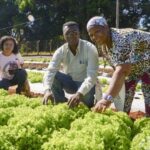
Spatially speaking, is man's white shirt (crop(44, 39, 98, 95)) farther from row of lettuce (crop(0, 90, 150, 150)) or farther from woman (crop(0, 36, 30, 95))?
woman (crop(0, 36, 30, 95))

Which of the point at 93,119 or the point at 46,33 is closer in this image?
the point at 93,119

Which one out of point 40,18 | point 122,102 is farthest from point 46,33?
point 122,102

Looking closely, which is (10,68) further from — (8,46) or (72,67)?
(72,67)

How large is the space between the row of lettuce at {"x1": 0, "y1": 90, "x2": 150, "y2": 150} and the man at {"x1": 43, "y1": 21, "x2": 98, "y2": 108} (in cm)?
76

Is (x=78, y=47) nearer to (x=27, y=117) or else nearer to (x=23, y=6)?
(x=27, y=117)

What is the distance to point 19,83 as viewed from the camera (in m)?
9.49

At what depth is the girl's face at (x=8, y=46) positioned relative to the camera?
30.7 ft

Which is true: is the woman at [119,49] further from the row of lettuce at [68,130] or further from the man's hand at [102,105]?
the row of lettuce at [68,130]

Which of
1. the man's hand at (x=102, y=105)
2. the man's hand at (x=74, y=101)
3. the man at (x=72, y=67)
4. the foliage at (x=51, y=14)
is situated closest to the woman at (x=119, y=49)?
the man's hand at (x=102, y=105)

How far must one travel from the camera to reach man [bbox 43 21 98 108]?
6758 millimetres

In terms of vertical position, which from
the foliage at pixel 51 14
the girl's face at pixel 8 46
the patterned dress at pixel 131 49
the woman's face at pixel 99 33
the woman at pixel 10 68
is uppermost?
the woman's face at pixel 99 33

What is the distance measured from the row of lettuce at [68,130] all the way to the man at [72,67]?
0.76 metres

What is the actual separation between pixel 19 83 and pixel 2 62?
21.5 inches

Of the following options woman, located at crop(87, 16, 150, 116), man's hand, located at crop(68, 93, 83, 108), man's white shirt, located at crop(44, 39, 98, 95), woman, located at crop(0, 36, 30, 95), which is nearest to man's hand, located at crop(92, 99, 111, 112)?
woman, located at crop(87, 16, 150, 116)
